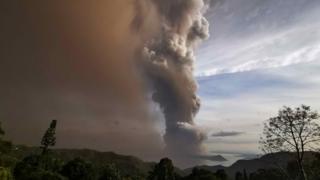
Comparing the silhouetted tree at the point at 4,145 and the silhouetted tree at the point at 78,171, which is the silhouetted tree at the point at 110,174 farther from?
the silhouetted tree at the point at 4,145

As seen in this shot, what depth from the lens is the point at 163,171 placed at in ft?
553

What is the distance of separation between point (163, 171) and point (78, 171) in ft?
131

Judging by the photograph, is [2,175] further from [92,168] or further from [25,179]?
[92,168]

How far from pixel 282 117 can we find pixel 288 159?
7.50 m

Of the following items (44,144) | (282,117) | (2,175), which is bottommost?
(2,175)

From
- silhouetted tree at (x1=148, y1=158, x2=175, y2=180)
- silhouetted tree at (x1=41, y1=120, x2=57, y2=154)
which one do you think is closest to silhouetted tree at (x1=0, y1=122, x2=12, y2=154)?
silhouetted tree at (x1=41, y1=120, x2=57, y2=154)

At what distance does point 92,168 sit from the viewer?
149 metres

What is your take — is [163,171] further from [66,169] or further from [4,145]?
[4,145]

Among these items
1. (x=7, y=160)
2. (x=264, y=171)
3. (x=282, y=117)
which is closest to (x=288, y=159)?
(x=282, y=117)

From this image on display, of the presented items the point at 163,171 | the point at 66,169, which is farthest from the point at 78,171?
the point at 163,171

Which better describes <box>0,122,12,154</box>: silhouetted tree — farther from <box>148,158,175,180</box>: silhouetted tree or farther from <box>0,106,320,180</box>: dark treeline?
<box>148,158,175,180</box>: silhouetted tree

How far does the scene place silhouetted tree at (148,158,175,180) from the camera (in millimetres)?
168000

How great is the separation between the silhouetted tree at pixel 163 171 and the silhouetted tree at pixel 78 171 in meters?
32.0

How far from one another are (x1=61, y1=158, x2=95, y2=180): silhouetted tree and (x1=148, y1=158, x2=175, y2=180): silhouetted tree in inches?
1259
